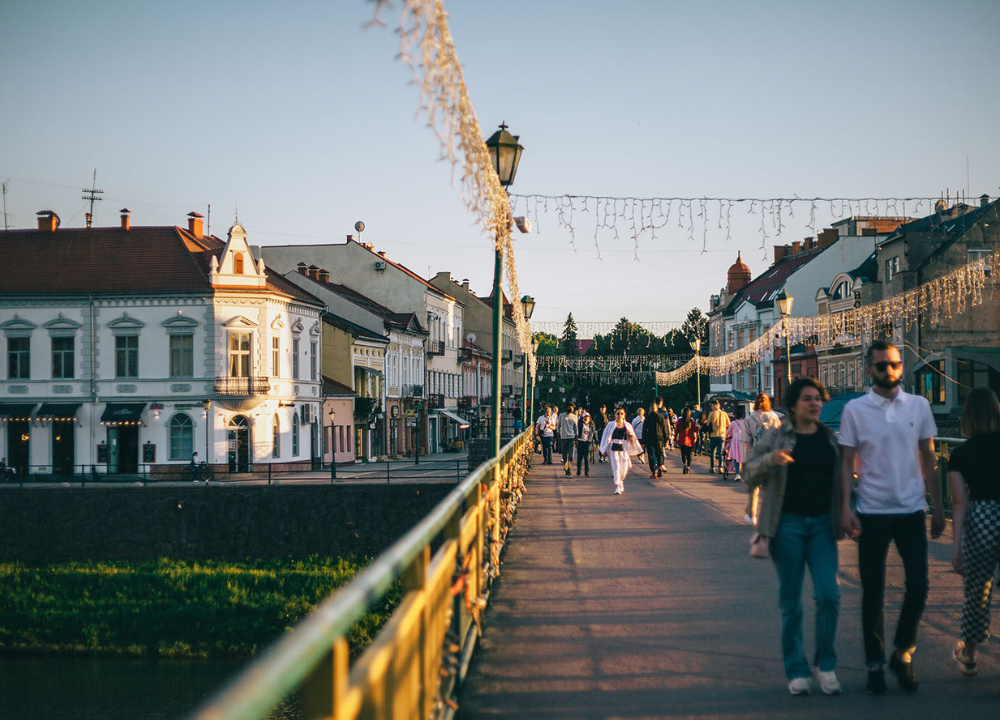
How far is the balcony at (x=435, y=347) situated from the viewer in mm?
74188

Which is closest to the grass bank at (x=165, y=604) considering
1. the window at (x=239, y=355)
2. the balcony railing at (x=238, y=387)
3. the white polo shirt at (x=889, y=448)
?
the balcony railing at (x=238, y=387)

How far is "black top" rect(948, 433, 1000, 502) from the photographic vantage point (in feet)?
19.6

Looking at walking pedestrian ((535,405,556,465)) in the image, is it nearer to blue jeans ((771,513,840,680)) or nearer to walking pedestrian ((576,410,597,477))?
walking pedestrian ((576,410,597,477))

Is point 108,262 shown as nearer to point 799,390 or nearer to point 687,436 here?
point 687,436

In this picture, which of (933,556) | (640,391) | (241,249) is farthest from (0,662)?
(640,391)

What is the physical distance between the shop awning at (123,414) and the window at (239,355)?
425 cm

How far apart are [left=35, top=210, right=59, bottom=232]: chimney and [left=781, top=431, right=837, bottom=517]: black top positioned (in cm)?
5249

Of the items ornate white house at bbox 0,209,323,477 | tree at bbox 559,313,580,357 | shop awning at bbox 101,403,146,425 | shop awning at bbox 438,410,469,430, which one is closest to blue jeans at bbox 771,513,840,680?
ornate white house at bbox 0,209,323,477

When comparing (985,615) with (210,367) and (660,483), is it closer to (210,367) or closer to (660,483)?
(660,483)

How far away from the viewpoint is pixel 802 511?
5.80 m

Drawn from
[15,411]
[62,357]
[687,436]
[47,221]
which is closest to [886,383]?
[687,436]

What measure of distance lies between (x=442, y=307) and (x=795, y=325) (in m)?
42.7

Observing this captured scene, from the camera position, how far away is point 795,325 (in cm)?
3956

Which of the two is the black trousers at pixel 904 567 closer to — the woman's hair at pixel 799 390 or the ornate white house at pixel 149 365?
the woman's hair at pixel 799 390
